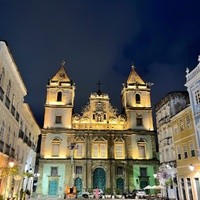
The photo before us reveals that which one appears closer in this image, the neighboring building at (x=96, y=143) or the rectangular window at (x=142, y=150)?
the neighboring building at (x=96, y=143)

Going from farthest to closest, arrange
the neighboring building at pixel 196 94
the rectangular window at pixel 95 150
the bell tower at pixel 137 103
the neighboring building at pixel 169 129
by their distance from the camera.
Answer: the bell tower at pixel 137 103
the rectangular window at pixel 95 150
the neighboring building at pixel 169 129
the neighboring building at pixel 196 94

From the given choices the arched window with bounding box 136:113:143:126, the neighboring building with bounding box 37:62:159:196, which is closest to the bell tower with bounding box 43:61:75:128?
the neighboring building with bounding box 37:62:159:196

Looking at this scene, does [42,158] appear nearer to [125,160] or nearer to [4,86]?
[125,160]

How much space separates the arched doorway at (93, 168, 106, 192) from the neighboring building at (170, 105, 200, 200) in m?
17.3

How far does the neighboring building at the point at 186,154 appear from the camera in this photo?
2225 centimetres

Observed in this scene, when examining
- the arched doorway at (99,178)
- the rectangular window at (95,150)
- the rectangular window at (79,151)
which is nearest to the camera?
the arched doorway at (99,178)

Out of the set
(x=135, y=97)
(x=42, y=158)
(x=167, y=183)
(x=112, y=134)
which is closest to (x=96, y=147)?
(x=112, y=134)

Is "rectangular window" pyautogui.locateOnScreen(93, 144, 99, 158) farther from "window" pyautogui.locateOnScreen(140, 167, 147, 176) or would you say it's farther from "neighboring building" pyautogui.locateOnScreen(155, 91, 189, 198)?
"neighboring building" pyautogui.locateOnScreen(155, 91, 189, 198)

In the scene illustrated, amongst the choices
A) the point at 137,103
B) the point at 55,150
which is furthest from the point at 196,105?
the point at 55,150

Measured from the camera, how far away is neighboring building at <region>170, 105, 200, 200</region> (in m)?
22.2

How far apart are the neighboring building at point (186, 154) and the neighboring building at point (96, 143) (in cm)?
1585

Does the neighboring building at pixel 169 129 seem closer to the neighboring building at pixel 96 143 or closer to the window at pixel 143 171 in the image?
the window at pixel 143 171

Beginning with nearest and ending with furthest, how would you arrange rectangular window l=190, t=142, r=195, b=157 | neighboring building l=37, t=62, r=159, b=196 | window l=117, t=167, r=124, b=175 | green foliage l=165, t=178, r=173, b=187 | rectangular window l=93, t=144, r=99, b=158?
rectangular window l=190, t=142, r=195, b=157 < green foliage l=165, t=178, r=173, b=187 < neighboring building l=37, t=62, r=159, b=196 < window l=117, t=167, r=124, b=175 < rectangular window l=93, t=144, r=99, b=158

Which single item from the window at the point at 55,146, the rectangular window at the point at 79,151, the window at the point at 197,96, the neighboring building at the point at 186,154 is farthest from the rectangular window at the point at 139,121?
the window at the point at 197,96
